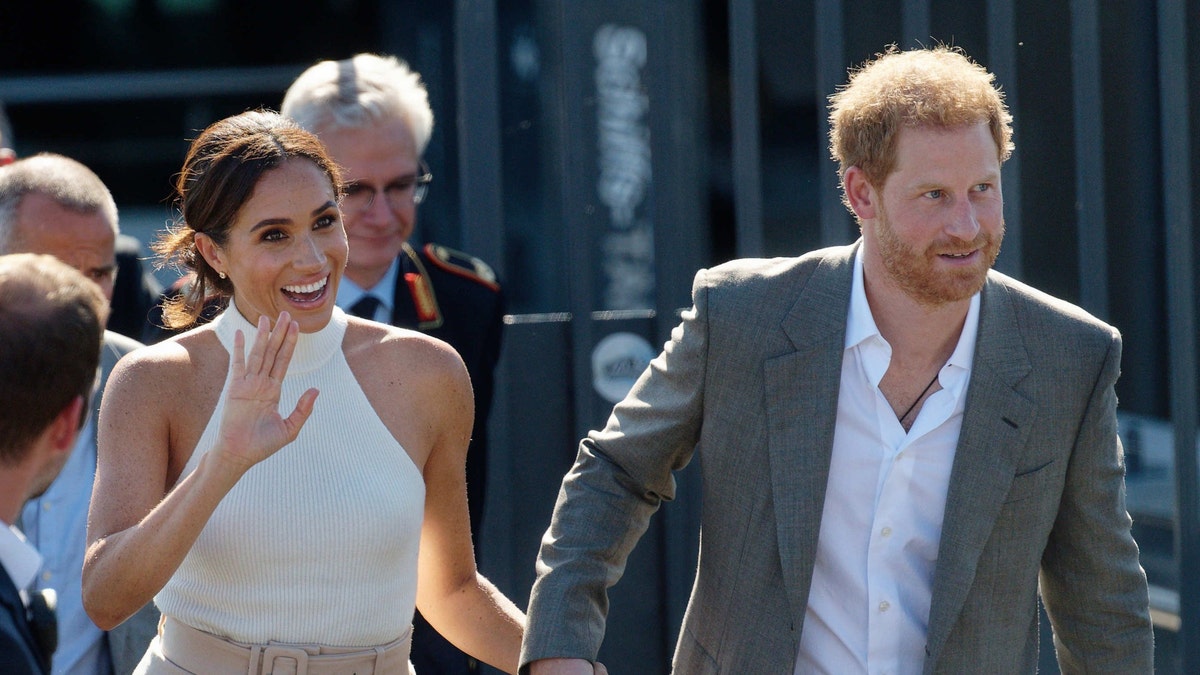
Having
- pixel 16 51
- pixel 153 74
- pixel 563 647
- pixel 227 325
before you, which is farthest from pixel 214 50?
pixel 563 647

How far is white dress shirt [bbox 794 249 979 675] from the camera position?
2.46 meters

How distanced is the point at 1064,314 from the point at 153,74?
17.8ft

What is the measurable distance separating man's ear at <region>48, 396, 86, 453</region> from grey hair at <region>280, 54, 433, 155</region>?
1521mm

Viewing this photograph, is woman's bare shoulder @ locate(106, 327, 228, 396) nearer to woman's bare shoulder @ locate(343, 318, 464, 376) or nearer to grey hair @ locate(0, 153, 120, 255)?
woman's bare shoulder @ locate(343, 318, 464, 376)

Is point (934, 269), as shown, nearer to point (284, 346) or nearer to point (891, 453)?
point (891, 453)

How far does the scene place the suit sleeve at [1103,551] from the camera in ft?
8.27

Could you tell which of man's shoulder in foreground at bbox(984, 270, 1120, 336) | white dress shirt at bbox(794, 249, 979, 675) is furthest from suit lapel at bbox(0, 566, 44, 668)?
man's shoulder in foreground at bbox(984, 270, 1120, 336)

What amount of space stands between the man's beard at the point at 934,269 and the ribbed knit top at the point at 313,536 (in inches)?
36.0

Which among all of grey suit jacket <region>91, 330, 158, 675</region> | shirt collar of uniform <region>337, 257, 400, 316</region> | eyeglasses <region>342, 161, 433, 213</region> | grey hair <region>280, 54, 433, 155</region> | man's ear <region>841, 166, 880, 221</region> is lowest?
grey suit jacket <region>91, 330, 158, 675</region>

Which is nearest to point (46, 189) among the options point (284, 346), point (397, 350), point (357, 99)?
point (357, 99)

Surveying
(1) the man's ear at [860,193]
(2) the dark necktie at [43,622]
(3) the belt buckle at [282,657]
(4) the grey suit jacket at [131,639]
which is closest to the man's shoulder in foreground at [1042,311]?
(1) the man's ear at [860,193]

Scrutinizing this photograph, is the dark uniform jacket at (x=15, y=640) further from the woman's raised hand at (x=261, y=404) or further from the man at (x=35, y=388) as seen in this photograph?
the woman's raised hand at (x=261, y=404)

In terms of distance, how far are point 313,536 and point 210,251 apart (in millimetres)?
535

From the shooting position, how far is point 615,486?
2.60m
